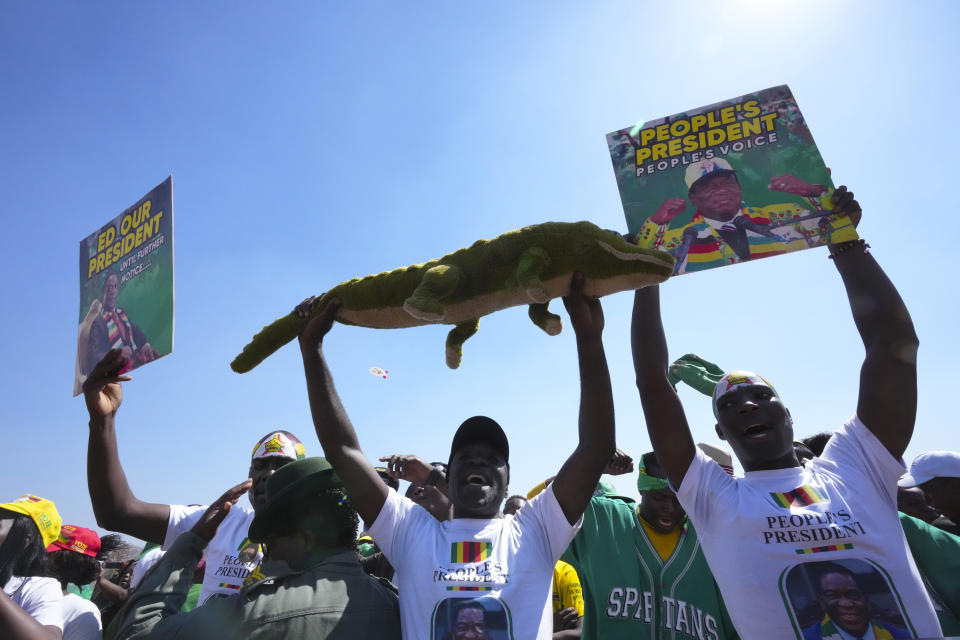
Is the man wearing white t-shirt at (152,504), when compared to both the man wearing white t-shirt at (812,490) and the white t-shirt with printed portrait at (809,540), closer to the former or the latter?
the man wearing white t-shirt at (812,490)

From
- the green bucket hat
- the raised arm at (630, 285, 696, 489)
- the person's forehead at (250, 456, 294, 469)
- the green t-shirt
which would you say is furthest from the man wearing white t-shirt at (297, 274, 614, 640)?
the green t-shirt

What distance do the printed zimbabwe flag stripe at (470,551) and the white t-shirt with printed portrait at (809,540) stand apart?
89cm

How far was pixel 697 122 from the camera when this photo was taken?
322 cm

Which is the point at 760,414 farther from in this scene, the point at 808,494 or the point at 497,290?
the point at 497,290

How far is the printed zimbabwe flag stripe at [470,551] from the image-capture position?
7.30ft

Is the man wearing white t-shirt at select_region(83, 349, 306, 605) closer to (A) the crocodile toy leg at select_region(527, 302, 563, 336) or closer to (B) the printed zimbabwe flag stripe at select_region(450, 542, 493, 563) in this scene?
(B) the printed zimbabwe flag stripe at select_region(450, 542, 493, 563)

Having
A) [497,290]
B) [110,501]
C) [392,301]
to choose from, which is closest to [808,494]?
→ [497,290]

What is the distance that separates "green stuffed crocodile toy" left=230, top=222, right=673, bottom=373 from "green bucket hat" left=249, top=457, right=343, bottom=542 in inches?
29.2

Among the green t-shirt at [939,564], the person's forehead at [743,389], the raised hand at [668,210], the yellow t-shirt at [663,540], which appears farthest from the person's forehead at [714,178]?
the yellow t-shirt at [663,540]

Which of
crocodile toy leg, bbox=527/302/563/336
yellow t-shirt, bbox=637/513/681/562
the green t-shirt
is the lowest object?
the green t-shirt

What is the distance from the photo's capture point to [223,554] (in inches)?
146

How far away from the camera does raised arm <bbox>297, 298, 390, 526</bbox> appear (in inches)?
92.7

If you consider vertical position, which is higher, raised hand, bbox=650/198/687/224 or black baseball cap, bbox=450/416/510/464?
raised hand, bbox=650/198/687/224

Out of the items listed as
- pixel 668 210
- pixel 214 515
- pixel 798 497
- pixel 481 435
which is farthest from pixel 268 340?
pixel 798 497
